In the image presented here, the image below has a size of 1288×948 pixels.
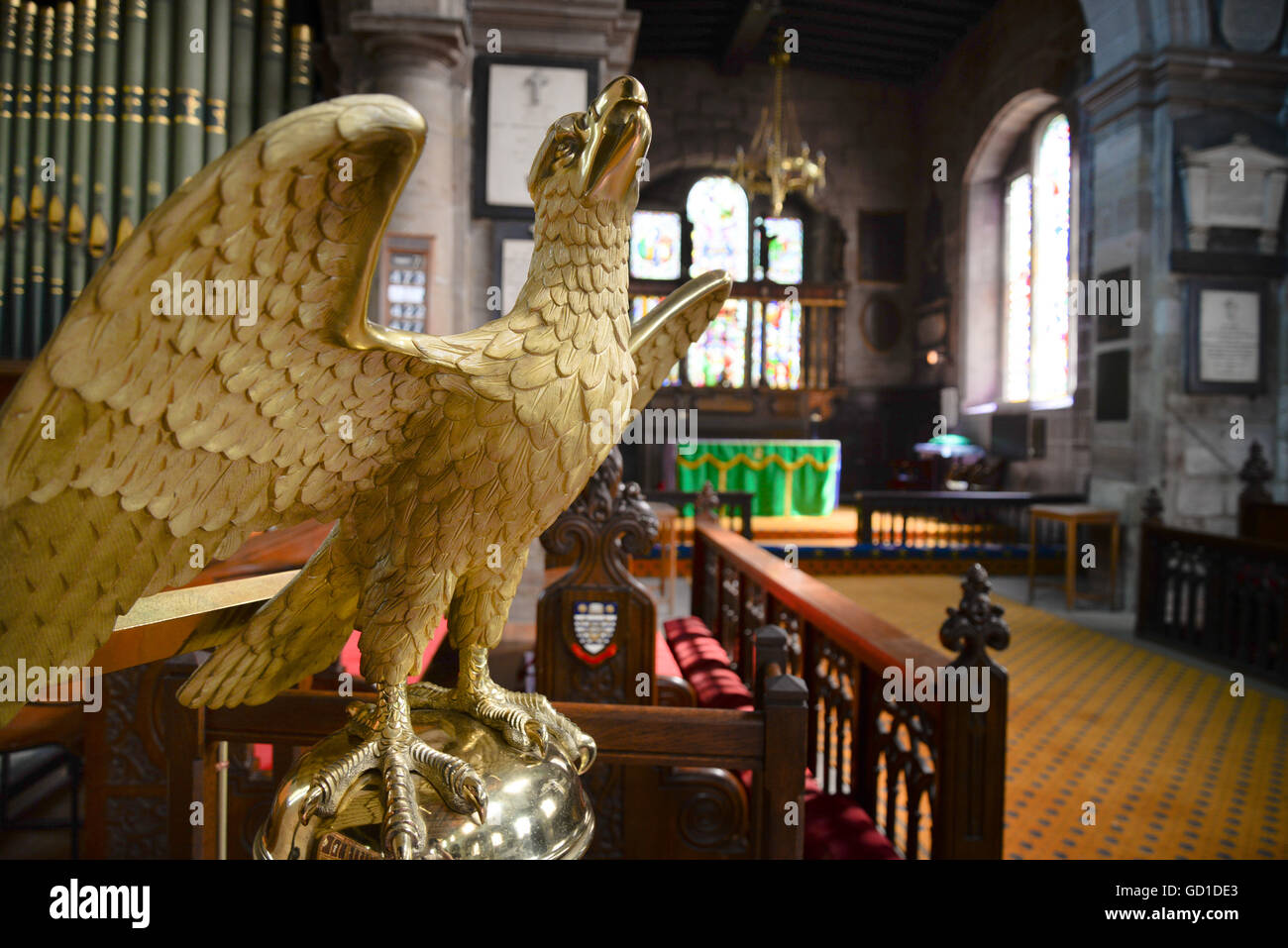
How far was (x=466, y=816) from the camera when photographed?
65 cm

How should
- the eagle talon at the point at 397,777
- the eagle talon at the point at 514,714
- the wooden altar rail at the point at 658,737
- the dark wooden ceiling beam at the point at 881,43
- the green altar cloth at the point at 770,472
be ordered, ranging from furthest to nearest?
the dark wooden ceiling beam at the point at 881,43
the green altar cloth at the point at 770,472
the wooden altar rail at the point at 658,737
the eagle talon at the point at 514,714
the eagle talon at the point at 397,777

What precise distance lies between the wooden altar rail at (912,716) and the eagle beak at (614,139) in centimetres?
100

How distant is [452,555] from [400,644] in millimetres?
92

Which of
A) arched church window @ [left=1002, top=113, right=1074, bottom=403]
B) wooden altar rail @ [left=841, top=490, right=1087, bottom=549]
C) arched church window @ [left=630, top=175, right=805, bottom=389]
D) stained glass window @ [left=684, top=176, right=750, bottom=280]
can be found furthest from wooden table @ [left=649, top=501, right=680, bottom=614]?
stained glass window @ [left=684, top=176, right=750, bottom=280]

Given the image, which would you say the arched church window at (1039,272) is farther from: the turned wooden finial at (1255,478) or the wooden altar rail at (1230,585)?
the wooden altar rail at (1230,585)

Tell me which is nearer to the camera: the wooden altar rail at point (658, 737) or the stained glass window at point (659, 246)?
the wooden altar rail at point (658, 737)

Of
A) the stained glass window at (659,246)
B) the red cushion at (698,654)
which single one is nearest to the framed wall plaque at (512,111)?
the red cushion at (698,654)

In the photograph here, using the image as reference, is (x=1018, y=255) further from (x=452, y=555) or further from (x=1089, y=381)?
(x=452, y=555)

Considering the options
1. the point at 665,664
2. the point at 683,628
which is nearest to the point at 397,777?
the point at 665,664

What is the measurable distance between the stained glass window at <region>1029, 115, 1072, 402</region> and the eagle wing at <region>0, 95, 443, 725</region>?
925 cm

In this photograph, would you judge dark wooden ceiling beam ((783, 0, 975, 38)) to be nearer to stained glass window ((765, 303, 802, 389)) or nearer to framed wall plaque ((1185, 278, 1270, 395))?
stained glass window ((765, 303, 802, 389))

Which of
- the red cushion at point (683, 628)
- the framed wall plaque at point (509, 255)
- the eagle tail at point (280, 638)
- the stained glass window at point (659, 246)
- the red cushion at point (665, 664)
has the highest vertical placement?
the stained glass window at point (659, 246)

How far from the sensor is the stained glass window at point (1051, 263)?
8.67 meters

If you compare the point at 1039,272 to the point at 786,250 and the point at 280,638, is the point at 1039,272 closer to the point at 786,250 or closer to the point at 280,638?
the point at 786,250
